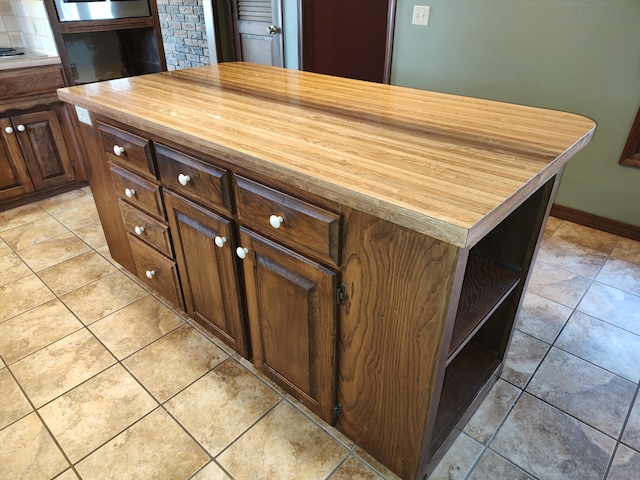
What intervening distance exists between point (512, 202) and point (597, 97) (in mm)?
2050

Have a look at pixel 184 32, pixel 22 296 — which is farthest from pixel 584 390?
pixel 184 32

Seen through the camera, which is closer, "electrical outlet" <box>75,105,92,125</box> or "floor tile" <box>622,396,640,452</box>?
"floor tile" <box>622,396,640,452</box>

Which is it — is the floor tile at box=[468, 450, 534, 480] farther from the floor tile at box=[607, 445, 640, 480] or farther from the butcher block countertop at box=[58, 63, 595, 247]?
the butcher block countertop at box=[58, 63, 595, 247]

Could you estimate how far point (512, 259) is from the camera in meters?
1.42

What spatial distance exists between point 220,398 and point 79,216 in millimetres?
1908

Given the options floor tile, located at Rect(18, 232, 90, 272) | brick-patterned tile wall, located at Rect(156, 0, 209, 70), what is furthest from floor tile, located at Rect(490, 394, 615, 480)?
brick-patterned tile wall, located at Rect(156, 0, 209, 70)

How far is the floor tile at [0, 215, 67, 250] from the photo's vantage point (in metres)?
2.58

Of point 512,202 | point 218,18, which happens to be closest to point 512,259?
point 512,202

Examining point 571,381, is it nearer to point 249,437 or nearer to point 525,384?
point 525,384

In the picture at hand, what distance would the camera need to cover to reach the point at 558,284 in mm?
2205

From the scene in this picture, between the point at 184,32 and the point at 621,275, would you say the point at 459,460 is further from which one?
the point at 184,32

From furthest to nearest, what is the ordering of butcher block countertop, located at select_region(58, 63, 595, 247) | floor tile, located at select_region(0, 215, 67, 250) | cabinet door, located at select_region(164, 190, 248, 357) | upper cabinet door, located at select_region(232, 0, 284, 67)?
upper cabinet door, located at select_region(232, 0, 284, 67) → floor tile, located at select_region(0, 215, 67, 250) → cabinet door, located at select_region(164, 190, 248, 357) → butcher block countertop, located at select_region(58, 63, 595, 247)

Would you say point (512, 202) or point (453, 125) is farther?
point (453, 125)

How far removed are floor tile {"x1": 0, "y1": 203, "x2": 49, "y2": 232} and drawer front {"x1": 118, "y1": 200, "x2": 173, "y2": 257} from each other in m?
1.32
